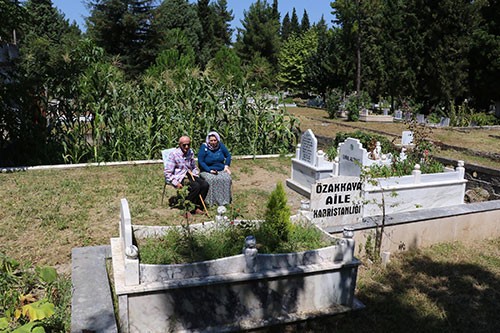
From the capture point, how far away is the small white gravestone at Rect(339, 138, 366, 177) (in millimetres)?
8445

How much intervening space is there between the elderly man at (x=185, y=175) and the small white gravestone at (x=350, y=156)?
9.93 feet

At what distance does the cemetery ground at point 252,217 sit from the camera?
4633mm

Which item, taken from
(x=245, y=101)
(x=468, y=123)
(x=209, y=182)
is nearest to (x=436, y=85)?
(x=468, y=123)

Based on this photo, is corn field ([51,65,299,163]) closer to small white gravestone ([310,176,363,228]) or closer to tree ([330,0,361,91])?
small white gravestone ([310,176,363,228])

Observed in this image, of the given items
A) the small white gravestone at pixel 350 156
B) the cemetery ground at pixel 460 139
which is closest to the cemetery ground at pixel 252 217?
the small white gravestone at pixel 350 156

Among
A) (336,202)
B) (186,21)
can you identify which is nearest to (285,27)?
(186,21)

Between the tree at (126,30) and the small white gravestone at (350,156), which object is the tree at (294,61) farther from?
the small white gravestone at (350,156)

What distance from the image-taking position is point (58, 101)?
10.7m

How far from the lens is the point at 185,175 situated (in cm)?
725

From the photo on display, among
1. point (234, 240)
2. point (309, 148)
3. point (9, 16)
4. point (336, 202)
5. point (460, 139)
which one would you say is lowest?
point (460, 139)

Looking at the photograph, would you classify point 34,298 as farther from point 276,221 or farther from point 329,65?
point 329,65

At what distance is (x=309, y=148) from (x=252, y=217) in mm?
2778

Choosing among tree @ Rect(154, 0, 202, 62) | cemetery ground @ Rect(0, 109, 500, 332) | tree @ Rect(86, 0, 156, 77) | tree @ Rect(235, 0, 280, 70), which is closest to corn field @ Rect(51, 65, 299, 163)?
cemetery ground @ Rect(0, 109, 500, 332)

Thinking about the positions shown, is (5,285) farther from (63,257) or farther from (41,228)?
(41,228)
